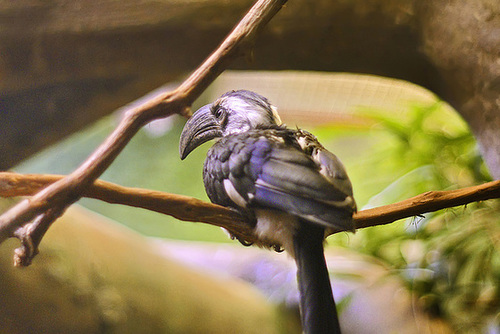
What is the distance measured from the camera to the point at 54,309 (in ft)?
2.92

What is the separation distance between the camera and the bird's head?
65 centimetres

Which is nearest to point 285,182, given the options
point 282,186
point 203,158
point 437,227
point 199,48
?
point 282,186

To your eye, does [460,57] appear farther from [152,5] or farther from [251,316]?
[251,316]

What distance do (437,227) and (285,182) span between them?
26.3 inches

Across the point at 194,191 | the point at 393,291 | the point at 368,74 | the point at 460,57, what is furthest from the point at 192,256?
the point at 460,57

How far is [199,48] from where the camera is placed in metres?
0.86

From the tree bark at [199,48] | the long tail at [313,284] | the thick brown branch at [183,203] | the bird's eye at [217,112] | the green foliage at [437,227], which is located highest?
the tree bark at [199,48]

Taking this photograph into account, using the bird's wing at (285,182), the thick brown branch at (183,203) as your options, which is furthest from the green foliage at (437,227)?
the bird's wing at (285,182)

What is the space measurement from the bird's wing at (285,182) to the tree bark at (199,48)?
0.24 meters

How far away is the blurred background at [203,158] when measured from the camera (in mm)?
817

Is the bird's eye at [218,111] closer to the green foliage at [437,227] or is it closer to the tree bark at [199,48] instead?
the tree bark at [199,48]

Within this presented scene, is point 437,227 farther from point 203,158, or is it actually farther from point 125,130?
point 125,130

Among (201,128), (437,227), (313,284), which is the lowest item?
(437,227)

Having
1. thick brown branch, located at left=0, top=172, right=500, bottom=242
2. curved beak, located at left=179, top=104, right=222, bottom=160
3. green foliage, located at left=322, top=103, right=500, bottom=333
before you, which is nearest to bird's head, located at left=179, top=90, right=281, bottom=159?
curved beak, located at left=179, top=104, right=222, bottom=160
